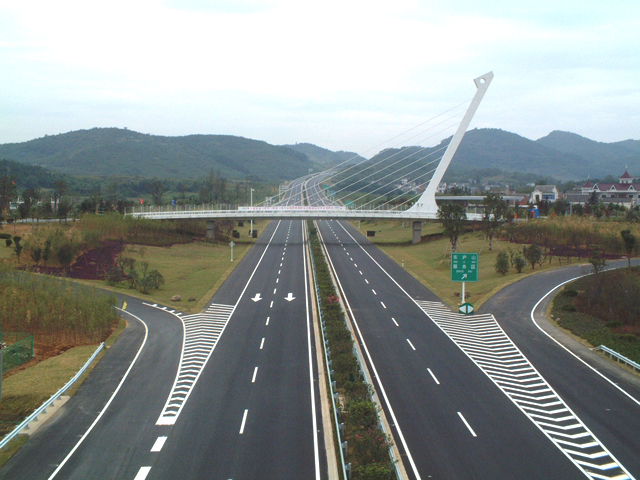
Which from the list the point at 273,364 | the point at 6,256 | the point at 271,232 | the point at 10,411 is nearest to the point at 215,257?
the point at 6,256

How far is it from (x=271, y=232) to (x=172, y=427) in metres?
96.1

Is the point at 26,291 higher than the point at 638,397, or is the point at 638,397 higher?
the point at 26,291

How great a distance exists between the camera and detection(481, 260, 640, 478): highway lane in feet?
74.2

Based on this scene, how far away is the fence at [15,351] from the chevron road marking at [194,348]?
30.0ft

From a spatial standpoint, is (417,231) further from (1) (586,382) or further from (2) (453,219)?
(1) (586,382)

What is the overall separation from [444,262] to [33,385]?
5530cm

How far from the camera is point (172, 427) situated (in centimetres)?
2331

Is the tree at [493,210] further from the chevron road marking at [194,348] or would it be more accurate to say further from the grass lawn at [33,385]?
the grass lawn at [33,385]

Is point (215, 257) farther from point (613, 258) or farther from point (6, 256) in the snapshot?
point (613, 258)

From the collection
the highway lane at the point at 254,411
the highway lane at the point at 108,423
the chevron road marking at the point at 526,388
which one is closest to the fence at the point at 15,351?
the highway lane at the point at 108,423

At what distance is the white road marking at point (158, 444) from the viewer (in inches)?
837

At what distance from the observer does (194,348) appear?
116 ft

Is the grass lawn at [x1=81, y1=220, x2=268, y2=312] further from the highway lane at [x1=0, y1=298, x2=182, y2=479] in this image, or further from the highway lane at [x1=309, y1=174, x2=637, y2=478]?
the highway lane at [x1=309, y1=174, x2=637, y2=478]

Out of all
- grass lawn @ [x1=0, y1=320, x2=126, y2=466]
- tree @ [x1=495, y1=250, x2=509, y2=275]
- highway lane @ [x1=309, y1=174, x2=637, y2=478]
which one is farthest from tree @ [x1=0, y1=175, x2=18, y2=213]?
tree @ [x1=495, y1=250, x2=509, y2=275]
